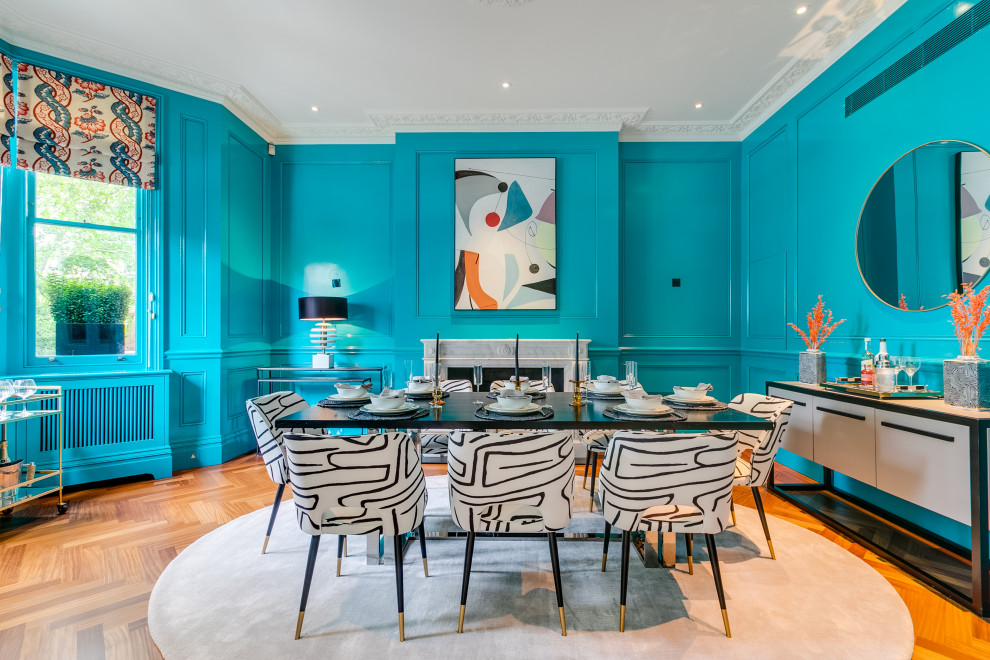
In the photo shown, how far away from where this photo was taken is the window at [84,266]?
3.28 meters

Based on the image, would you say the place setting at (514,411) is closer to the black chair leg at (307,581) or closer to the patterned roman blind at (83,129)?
the black chair leg at (307,581)

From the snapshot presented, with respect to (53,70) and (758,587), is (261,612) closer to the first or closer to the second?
(758,587)

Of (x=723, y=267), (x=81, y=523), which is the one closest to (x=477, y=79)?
(x=723, y=267)

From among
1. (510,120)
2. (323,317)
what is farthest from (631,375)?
(510,120)

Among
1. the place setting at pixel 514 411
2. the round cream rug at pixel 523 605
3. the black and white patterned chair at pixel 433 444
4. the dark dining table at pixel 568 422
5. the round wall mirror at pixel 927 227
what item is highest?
the round wall mirror at pixel 927 227

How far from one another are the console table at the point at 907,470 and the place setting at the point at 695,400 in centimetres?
88

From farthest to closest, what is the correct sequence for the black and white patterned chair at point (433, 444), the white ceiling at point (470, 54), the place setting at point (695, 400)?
the white ceiling at point (470, 54) < the black and white patterned chair at point (433, 444) < the place setting at point (695, 400)

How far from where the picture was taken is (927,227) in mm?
2598

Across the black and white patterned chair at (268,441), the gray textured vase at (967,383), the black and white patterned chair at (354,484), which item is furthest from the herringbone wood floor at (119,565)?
the gray textured vase at (967,383)

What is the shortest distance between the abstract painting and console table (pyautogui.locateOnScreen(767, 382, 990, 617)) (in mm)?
2365

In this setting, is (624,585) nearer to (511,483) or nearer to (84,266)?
(511,483)

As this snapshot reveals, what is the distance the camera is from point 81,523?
275 cm

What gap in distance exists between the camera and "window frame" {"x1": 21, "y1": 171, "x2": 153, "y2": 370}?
10.5ft

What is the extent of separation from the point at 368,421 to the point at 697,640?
1.56m
